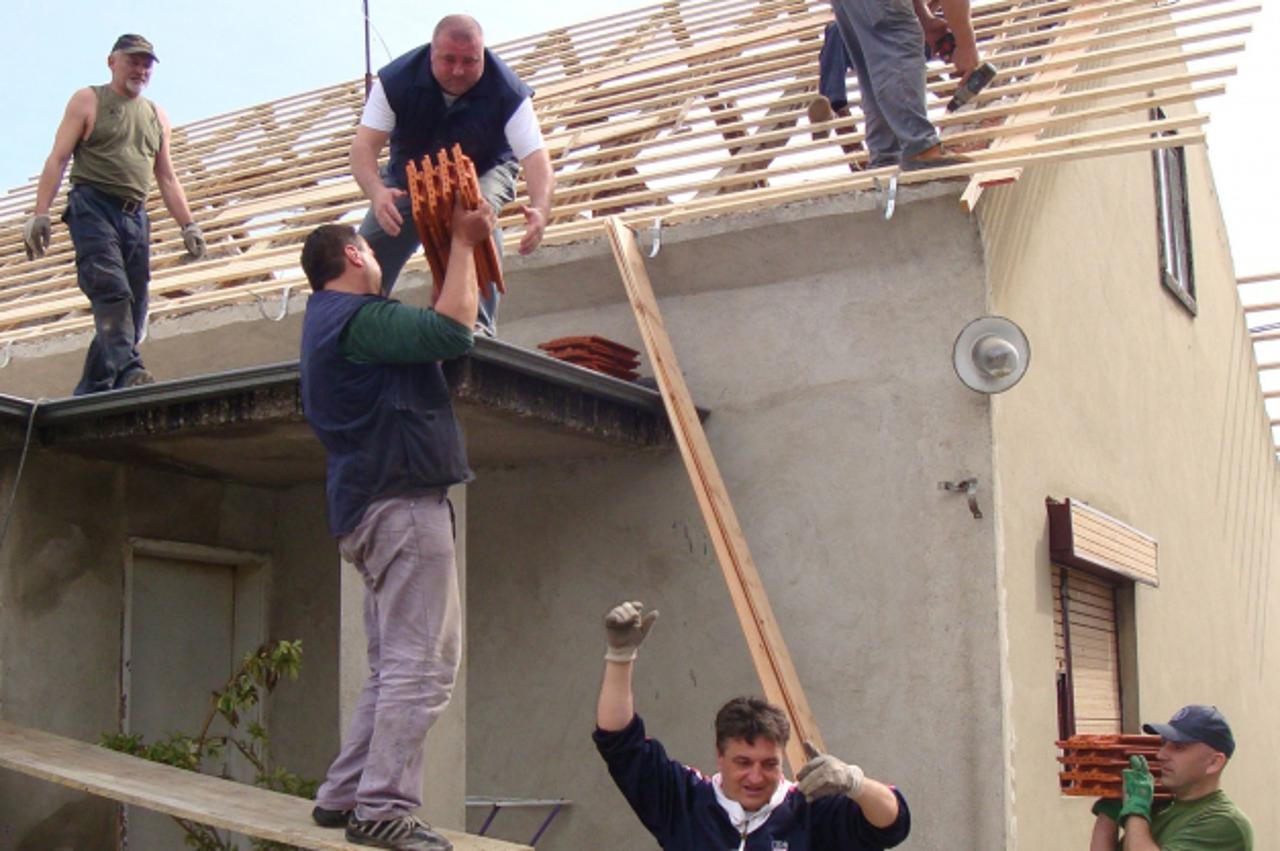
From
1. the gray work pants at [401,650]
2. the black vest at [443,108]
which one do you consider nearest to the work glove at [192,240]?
the black vest at [443,108]

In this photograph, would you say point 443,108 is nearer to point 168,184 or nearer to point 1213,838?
point 168,184

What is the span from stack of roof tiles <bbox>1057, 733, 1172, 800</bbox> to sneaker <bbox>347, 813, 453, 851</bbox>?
2.19 m

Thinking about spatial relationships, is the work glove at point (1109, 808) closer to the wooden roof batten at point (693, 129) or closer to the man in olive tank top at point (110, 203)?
the wooden roof batten at point (693, 129)

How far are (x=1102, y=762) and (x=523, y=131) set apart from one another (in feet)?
9.93

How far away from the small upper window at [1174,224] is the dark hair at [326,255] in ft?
20.9

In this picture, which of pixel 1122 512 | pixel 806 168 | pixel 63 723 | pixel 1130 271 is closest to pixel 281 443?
pixel 63 723

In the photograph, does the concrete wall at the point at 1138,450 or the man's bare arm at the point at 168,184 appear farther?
the man's bare arm at the point at 168,184

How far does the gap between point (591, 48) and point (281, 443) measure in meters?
5.69

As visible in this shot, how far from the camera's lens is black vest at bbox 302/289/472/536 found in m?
4.47

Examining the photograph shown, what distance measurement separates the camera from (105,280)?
6797 mm

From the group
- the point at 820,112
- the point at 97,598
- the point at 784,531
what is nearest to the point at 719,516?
the point at 784,531

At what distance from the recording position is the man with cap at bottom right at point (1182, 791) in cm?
475

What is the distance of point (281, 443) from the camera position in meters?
6.74

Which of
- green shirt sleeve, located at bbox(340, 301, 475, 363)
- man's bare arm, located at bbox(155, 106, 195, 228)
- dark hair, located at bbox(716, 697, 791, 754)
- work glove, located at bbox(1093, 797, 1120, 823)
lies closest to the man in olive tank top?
man's bare arm, located at bbox(155, 106, 195, 228)
